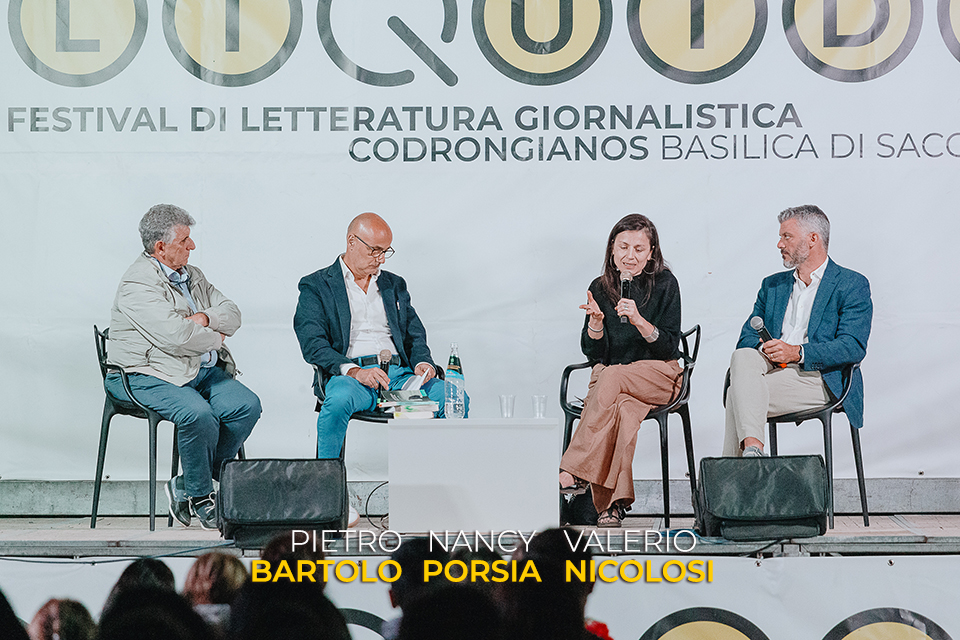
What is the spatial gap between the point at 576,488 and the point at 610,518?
0.17 metres

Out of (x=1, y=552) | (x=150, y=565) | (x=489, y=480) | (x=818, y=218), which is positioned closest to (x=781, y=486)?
(x=489, y=480)

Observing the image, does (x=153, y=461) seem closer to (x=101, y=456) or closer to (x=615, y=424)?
(x=101, y=456)

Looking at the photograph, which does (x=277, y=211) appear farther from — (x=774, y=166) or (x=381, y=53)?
(x=774, y=166)

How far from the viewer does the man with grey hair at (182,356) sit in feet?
12.0

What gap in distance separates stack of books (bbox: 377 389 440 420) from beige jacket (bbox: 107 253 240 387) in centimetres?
76

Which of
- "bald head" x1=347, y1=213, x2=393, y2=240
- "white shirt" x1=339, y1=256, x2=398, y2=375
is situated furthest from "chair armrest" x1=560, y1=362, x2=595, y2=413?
"bald head" x1=347, y1=213, x2=393, y2=240

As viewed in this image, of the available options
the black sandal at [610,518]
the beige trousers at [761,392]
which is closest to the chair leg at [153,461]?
the black sandal at [610,518]

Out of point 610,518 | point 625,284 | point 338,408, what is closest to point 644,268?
point 625,284

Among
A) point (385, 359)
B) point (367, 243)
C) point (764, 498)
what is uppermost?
point (367, 243)

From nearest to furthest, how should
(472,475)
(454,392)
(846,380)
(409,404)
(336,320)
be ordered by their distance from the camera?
(472,475) < (409,404) < (454,392) < (846,380) < (336,320)

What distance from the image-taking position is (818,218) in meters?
3.95

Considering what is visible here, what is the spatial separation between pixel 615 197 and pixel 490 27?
914 millimetres

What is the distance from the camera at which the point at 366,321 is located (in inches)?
156

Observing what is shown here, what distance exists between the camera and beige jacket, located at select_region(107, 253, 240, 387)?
12.2 feet
